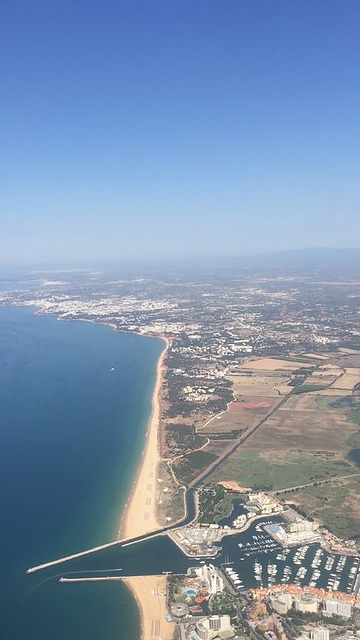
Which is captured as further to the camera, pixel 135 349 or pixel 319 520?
pixel 135 349

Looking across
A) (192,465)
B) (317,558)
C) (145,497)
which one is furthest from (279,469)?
(317,558)

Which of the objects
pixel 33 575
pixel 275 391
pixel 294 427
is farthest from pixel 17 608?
pixel 275 391

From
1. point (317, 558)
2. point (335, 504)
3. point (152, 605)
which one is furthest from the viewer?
point (335, 504)

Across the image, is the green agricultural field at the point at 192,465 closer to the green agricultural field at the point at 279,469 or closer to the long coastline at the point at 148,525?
the green agricultural field at the point at 279,469

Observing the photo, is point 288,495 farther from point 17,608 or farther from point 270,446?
point 17,608

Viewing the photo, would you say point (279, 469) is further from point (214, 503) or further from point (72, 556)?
point (72, 556)

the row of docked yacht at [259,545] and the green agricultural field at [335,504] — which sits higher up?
the green agricultural field at [335,504]

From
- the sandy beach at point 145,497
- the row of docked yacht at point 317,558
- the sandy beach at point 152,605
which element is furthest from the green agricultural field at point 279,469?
the sandy beach at point 152,605
